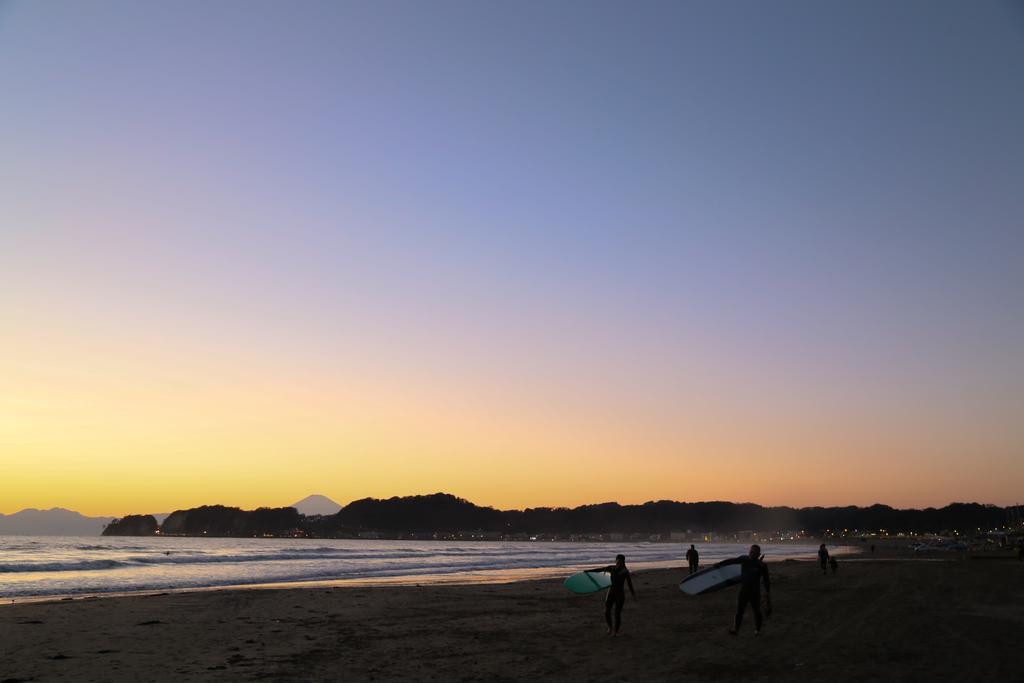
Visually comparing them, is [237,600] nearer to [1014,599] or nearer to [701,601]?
[701,601]

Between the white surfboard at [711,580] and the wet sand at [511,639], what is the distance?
2.80 ft

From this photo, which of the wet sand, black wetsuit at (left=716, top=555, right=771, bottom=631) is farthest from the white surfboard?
black wetsuit at (left=716, top=555, right=771, bottom=631)

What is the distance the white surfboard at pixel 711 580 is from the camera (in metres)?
16.4

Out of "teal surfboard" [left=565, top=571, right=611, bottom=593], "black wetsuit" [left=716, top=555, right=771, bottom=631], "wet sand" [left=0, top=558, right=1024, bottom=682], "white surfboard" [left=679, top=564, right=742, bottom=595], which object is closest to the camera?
"wet sand" [left=0, top=558, right=1024, bottom=682]

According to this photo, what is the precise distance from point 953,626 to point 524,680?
35.2 feet

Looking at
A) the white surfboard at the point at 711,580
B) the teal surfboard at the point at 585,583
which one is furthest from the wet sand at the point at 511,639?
the white surfboard at the point at 711,580

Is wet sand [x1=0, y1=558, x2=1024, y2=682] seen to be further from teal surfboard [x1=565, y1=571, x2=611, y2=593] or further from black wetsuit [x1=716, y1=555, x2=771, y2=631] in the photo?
teal surfboard [x1=565, y1=571, x2=611, y2=593]

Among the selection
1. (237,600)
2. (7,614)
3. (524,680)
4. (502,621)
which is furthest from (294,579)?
(524,680)

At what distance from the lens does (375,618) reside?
64.1 feet

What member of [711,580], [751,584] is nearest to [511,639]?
[711,580]

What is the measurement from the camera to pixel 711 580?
54.7ft

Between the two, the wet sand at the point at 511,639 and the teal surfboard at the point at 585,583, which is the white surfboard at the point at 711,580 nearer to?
the wet sand at the point at 511,639

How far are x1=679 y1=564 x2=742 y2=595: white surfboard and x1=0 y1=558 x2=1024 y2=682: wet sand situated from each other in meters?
0.85

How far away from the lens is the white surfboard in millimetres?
16375
